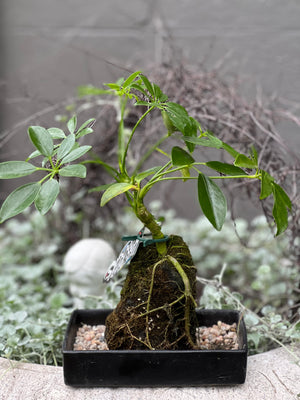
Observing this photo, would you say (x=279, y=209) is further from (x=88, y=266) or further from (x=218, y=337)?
(x=88, y=266)

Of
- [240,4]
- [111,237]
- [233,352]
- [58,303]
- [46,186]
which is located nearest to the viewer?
[46,186]

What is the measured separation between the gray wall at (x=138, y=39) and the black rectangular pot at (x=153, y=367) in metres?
1.55

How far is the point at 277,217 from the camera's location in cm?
72

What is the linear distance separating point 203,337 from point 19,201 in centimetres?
47

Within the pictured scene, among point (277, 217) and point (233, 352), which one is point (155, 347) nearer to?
point (233, 352)

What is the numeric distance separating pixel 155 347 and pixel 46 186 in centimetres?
34

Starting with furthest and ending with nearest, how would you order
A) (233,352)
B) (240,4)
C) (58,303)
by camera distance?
(240,4)
(58,303)
(233,352)

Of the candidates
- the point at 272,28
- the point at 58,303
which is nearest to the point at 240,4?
the point at 272,28

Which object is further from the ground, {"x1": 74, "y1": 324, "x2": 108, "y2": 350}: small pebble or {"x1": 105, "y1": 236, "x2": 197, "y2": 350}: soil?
{"x1": 105, "y1": 236, "x2": 197, "y2": 350}: soil

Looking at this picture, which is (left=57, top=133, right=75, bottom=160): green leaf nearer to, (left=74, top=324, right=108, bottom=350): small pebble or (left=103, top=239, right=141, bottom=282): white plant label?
(left=103, top=239, right=141, bottom=282): white plant label

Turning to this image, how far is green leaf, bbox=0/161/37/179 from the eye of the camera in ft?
2.19

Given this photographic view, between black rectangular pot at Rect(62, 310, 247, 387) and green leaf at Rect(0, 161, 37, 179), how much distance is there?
312mm

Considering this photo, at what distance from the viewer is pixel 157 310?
2.73 ft

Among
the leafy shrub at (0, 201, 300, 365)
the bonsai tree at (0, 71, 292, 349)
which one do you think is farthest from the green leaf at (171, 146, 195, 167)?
the leafy shrub at (0, 201, 300, 365)
